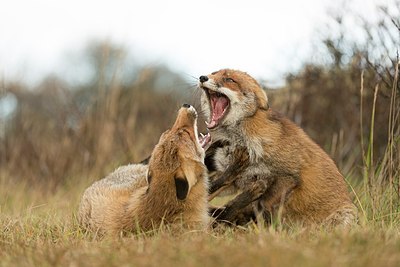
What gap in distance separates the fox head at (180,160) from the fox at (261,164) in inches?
13.9

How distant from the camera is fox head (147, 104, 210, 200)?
20.5ft

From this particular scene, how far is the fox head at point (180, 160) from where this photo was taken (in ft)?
20.5

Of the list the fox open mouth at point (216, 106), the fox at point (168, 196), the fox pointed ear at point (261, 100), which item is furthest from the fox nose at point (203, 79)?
the fox pointed ear at point (261, 100)

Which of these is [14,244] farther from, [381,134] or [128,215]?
[381,134]

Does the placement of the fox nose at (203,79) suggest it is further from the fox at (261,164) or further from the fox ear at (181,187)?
the fox ear at (181,187)

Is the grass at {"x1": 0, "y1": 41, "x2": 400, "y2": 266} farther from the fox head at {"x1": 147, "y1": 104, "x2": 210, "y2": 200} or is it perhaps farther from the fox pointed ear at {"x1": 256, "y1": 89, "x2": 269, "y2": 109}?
the fox pointed ear at {"x1": 256, "y1": 89, "x2": 269, "y2": 109}

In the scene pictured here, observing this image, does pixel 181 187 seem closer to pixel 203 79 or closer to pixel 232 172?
pixel 232 172

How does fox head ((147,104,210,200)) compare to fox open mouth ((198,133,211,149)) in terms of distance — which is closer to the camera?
fox head ((147,104,210,200))

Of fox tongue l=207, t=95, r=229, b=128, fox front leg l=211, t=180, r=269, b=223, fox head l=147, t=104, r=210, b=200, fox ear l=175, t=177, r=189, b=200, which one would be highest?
fox tongue l=207, t=95, r=229, b=128

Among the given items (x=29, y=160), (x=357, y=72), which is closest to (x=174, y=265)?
(x=357, y=72)

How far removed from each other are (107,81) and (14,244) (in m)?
7.88

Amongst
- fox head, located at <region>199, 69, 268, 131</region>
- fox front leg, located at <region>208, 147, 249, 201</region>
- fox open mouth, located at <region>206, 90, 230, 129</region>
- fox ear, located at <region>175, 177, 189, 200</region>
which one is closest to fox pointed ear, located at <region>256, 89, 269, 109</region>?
fox head, located at <region>199, 69, 268, 131</region>

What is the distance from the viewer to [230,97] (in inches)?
277

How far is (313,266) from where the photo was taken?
13.0ft
